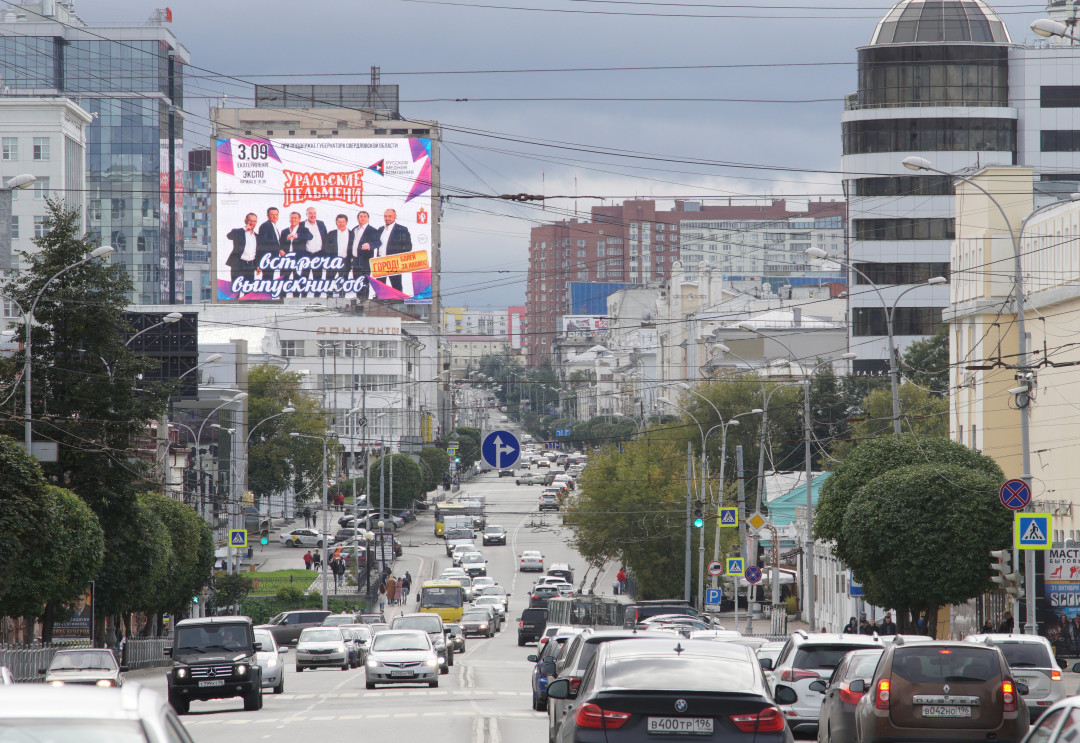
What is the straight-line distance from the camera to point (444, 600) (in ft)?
212

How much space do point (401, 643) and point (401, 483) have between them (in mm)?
83135

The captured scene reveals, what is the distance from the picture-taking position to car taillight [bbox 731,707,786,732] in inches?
412

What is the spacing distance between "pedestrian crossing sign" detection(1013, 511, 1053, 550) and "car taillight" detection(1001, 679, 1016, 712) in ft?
45.9

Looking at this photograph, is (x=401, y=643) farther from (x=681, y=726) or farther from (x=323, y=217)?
(x=323, y=217)

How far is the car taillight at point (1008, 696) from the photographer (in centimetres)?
1470

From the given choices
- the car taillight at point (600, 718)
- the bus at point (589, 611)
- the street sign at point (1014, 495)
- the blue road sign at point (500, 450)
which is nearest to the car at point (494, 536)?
the bus at point (589, 611)

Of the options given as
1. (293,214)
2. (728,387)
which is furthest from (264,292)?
(728,387)

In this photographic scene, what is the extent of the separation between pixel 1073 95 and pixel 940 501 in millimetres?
63294

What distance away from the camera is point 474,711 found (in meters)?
23.5

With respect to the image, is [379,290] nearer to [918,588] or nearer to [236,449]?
[236,449]

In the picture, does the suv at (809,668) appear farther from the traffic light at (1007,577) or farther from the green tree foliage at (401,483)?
the green tree foliage at (401,483)

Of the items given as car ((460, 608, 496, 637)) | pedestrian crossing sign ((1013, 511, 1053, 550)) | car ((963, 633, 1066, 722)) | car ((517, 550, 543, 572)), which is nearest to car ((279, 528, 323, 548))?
car ((517, 550, 543, 572))

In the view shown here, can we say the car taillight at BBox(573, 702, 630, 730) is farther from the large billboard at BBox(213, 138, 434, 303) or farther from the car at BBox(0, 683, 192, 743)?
the large billboard at BBox(213, 138, 434, 303)

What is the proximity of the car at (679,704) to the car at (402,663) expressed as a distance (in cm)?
2083
